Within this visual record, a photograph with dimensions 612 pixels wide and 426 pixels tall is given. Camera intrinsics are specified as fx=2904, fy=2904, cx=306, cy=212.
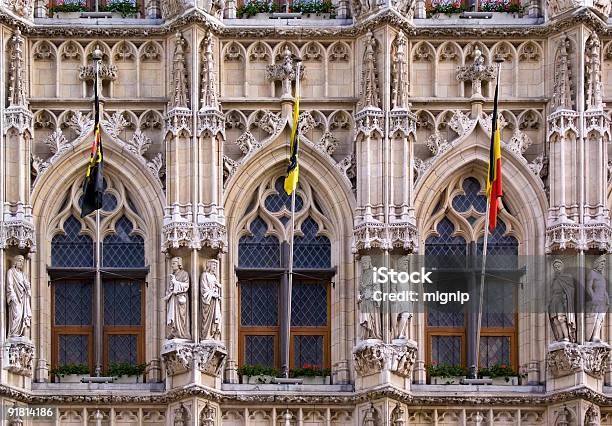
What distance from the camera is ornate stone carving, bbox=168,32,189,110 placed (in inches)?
2218

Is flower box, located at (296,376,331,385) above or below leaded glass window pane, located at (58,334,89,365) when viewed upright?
below

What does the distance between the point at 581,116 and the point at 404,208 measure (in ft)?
12.8

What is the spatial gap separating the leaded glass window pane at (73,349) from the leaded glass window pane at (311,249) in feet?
14.3

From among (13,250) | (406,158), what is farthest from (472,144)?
(13,250)

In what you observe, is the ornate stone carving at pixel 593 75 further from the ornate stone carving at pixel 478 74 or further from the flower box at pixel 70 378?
the flower box at pixel 70 378

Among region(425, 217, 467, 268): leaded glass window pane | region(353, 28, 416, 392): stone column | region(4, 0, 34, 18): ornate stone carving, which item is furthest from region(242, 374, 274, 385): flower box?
region(4, 0, 34, 18): ornate stone carving

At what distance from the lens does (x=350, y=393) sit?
2173 inches

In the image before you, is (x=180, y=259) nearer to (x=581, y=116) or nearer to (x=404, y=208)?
(x=404, y=208)

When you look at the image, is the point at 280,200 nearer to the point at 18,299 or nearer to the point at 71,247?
the point at 71,247

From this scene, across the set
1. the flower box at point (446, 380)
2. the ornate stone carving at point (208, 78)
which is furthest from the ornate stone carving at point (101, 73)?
the flower box at point (446, 380)

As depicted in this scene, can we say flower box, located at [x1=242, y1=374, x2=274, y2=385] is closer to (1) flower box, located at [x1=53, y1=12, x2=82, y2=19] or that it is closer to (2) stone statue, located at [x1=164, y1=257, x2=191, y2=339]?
(2) stone statue, located at [x1=164, y1=257, x2=191, y2=339]

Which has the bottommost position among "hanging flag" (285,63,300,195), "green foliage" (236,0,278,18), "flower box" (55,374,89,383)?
"flower box" (55,374,89,383)

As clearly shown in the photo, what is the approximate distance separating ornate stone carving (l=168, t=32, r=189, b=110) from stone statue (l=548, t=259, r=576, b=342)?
25.8ft

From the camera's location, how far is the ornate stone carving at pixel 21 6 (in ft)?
186
